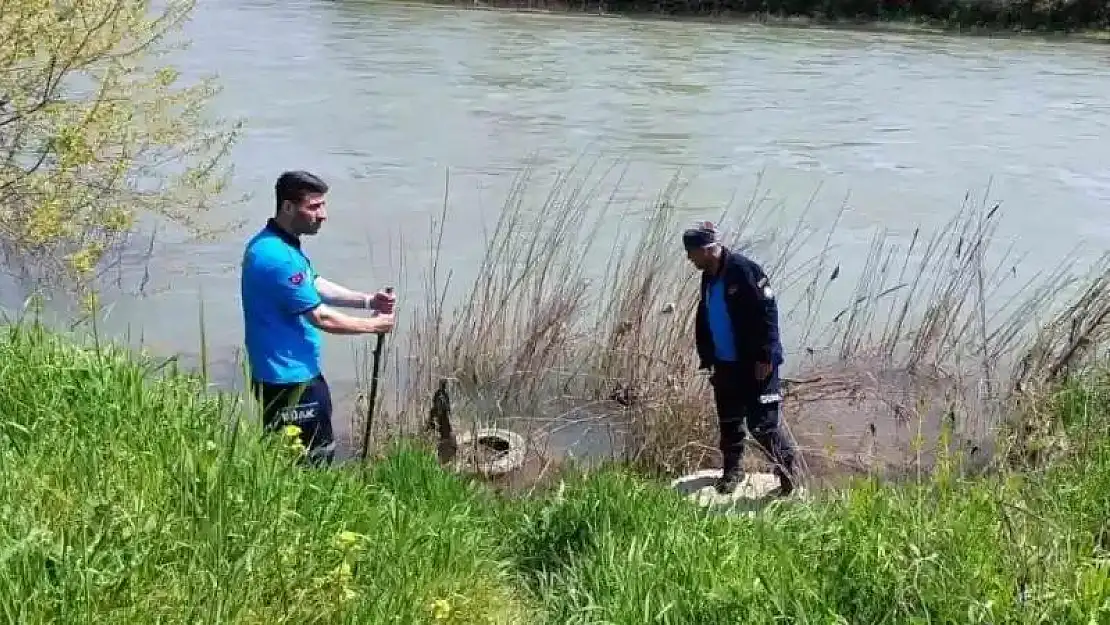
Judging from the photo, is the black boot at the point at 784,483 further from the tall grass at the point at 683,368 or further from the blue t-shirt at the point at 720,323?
the blue t-shirt at the point at 720,323

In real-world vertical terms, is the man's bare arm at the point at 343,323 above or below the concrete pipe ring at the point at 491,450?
above

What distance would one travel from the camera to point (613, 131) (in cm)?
1788

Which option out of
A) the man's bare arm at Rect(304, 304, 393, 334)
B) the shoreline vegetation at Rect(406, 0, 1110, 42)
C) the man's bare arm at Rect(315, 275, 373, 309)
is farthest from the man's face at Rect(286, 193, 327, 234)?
the shoreline vegetation at Rect(406, 0, 1110, 42)

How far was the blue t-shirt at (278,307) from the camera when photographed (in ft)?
15.5

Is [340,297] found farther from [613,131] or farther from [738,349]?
[613,131]

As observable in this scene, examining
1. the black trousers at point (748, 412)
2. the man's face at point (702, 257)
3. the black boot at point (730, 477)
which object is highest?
the man's face at point (702, 257)

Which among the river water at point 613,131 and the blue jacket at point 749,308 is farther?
the river water at point 613,131

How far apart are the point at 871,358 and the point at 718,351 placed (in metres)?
2.45

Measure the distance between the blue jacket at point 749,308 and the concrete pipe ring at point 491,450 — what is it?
1.49 m

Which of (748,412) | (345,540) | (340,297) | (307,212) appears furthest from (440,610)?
(748,412)

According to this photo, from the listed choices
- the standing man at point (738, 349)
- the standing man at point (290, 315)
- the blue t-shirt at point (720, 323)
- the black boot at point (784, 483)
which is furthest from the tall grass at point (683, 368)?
the standing man at point (290, 315)

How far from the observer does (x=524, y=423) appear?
7406 millimetres

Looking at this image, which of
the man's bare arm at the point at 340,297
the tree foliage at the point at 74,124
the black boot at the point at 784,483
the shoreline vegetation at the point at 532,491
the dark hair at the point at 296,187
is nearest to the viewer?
the shoreline vegetation at the point at 532,491

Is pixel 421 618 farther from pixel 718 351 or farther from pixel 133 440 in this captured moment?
pixel 718 351
